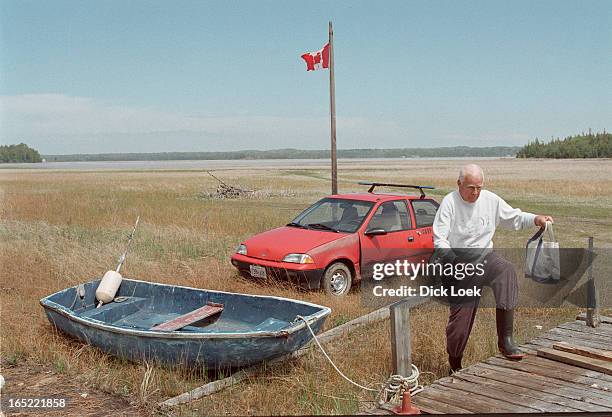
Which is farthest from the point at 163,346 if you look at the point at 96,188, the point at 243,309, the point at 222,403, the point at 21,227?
the point at 96,188

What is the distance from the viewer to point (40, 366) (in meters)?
5.92

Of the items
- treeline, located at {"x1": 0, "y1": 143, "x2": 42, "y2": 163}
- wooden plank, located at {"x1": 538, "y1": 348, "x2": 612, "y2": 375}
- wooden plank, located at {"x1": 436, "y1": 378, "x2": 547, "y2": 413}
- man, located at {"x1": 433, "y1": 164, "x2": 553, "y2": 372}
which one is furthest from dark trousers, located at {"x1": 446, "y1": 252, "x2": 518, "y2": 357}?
treeline, located at {"x1": 0, "y1": 143, "x2": 42, "y2": 163}

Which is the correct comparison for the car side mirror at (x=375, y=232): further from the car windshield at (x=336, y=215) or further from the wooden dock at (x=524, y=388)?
the wooden dock at (x=524, y=388)

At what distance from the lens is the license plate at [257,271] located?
774 cm

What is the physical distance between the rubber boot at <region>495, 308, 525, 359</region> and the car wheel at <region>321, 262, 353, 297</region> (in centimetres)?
306

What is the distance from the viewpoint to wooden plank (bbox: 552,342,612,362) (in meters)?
4.74

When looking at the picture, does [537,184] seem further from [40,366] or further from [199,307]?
[40,366]

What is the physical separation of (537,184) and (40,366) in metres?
17.4

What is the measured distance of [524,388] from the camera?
4.23 metres

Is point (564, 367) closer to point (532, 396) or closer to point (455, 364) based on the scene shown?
point (532, 396)

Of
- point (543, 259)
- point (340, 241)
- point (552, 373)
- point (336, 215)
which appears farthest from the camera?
point (336, 215)

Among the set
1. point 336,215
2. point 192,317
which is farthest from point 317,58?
point 192,317

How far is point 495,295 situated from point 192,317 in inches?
128

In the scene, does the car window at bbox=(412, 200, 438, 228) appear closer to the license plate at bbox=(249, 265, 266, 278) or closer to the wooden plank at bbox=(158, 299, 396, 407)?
the wooden plank at bbox=(158, 299, 396, 407)
